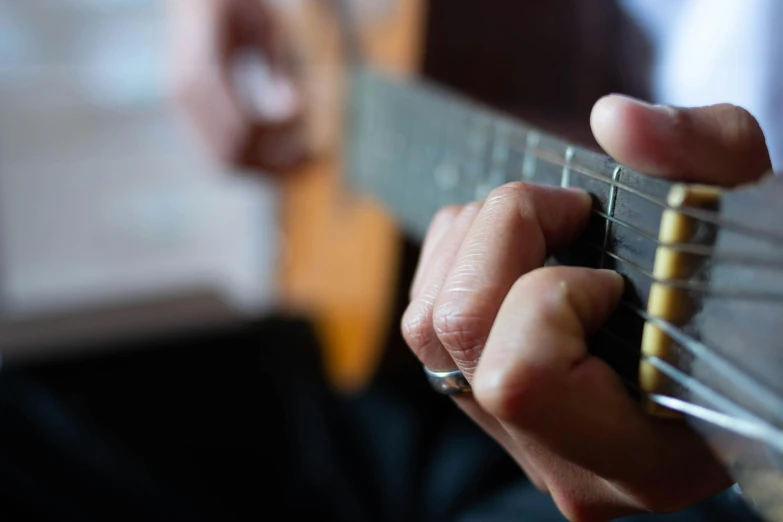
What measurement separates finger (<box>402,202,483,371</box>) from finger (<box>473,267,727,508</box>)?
0.05 meters

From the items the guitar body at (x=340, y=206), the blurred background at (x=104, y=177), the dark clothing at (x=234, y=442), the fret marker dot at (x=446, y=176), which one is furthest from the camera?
the blurred background at (x=104, y=177)

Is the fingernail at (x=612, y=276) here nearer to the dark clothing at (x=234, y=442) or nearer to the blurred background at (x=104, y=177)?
the dark clothing at (x=234, y=442)

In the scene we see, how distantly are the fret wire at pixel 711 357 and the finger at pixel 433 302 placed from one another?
75mm

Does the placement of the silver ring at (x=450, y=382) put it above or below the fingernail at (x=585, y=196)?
below

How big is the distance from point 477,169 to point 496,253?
15cm

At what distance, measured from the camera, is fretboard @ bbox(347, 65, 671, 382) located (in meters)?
0.27

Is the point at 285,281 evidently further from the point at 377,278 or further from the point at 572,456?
the point at 572,456

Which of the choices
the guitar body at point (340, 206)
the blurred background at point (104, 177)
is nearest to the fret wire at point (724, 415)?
the guitar body at point (340, 206)

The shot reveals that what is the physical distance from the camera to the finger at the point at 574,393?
250mm

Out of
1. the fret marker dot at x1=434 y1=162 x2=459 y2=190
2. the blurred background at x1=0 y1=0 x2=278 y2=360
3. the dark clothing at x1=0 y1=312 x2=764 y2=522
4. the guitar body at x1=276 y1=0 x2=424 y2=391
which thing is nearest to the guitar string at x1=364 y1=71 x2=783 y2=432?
the fret marker dot at x1=434 y1=162 x2=459 y2=190

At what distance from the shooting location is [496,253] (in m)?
0.28

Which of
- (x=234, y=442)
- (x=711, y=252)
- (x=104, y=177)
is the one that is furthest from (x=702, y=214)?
(x=104, y=177)

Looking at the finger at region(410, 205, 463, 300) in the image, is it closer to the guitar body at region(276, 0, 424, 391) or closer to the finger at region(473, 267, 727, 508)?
the finger at region(473, 267, 727, 508)

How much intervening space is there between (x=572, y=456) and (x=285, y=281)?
0.85 metres
